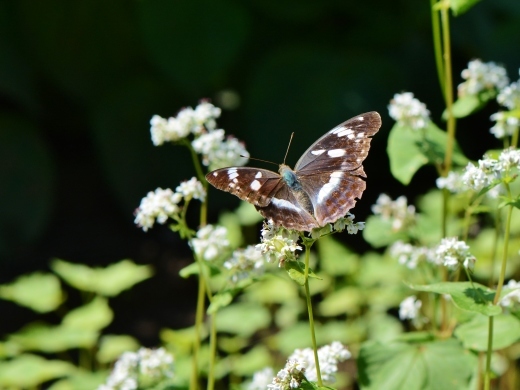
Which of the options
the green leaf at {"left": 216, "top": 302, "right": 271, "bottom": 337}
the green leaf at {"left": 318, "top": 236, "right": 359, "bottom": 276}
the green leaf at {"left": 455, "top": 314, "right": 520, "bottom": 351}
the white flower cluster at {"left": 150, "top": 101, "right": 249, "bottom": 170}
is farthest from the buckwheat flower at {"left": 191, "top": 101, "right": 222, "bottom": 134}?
the green leaf at {"left": 318, "top": 236, "right": 359, "bottom": 276}

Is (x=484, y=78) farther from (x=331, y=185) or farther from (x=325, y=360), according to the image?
(x=325, y=360)

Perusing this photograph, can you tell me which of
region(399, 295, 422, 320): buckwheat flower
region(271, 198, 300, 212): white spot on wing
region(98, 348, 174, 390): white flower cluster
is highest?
region(399, 295, 422, 320): buckwheat flower

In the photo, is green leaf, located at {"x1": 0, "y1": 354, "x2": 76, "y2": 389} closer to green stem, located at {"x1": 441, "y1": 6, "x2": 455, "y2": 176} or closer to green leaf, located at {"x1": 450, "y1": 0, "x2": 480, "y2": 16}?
green stem, located at {"x1": 441, "y1": 6, "x2": 455, "y2": 176}

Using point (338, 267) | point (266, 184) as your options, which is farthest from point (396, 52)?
point (266, 184)

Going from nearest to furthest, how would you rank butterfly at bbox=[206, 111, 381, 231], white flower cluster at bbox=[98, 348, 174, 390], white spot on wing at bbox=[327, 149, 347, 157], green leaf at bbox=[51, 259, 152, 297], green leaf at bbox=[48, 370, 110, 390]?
butterfly at bbox=[206, 111, 381, 231], white spot on wing at bbox=[327, 149, 347, 157], white flower cluster at bbox=[98, 348, 174, 390], green leaf at bbox=[48, 370, 110, 390], green leaf at bbox=[51, 259, 152, 297]

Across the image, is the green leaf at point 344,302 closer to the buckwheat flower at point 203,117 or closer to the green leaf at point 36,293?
the green leaf at point 36,293
